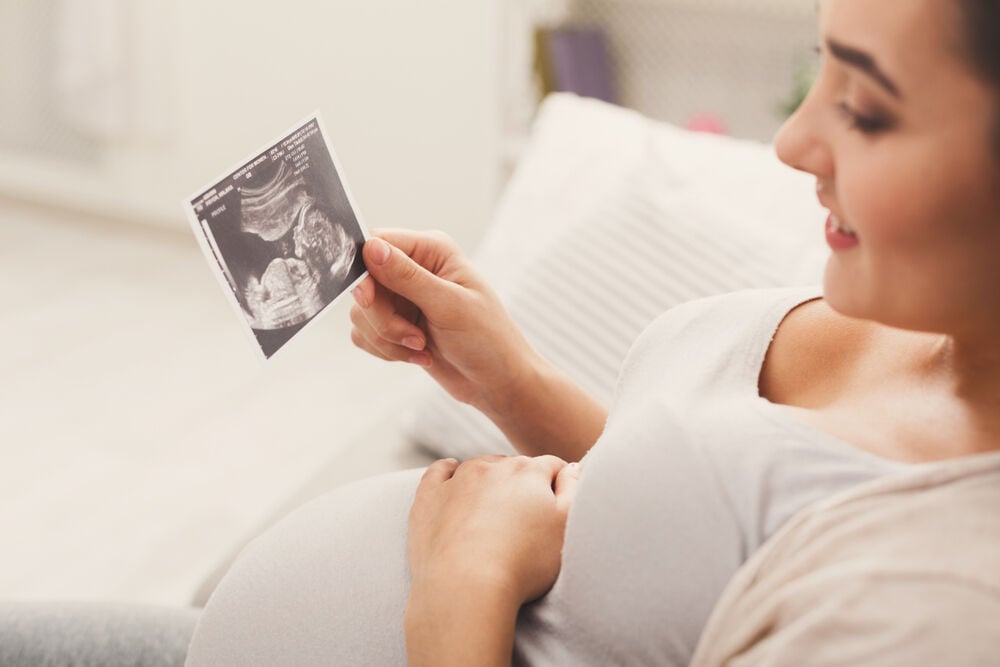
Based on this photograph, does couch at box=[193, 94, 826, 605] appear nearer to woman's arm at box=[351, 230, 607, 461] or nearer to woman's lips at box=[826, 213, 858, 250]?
woman's arm at box=[351, 230, 607, 461]

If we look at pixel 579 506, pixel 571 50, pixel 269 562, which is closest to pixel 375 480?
pixel 269 562

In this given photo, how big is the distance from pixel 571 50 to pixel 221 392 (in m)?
1.24

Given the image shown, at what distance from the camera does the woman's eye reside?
63cm

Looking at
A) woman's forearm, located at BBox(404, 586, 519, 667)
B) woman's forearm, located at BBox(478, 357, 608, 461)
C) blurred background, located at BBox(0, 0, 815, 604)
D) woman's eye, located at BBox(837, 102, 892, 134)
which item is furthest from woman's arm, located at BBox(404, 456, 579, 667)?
blurred background, located at BBox(0, 0, 815, 604)

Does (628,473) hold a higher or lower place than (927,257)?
lower

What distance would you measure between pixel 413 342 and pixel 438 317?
0.16 ft

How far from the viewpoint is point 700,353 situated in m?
0.85

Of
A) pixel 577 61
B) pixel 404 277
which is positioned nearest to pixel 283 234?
pixel 404 277

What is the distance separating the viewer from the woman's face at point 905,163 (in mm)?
599

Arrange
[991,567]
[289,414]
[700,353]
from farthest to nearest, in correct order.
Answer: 1. [289,414]
2. [700,353]
3. [991,567]

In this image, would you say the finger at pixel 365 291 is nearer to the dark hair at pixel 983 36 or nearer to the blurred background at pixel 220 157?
the dark hair at pixel 983 36

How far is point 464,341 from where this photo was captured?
1.03 meters

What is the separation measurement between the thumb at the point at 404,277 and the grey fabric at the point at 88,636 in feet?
1.27

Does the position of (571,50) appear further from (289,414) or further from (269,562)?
(269,562)
